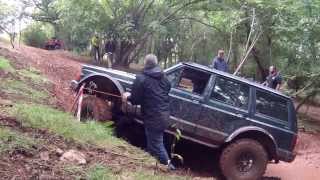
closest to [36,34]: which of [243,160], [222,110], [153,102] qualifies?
[222,110]

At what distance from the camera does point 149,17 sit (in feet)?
82.4

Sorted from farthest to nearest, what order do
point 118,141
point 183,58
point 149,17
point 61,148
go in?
point 183,58 < point 149,17 < point 118,141 < point 61,148

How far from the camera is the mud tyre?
30.2ft

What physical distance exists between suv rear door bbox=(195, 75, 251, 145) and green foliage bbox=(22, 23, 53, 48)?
1041 inches

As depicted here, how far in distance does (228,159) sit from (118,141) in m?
2.26

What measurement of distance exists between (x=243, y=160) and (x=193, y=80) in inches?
66.7

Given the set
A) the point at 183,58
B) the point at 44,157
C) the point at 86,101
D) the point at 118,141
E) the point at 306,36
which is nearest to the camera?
the point at 44,157

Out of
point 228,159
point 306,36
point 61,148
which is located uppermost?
point 306,36

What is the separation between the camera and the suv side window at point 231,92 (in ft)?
30.9

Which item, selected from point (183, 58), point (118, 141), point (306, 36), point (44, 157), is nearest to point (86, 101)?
point (118, 141)

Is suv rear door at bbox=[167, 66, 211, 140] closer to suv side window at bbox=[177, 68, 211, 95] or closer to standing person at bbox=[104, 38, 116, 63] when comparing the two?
suv side window at bbox=[177, 68, 211, 95]

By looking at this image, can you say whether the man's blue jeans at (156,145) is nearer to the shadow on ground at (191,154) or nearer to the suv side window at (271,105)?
the shadow on ground at (191,154)

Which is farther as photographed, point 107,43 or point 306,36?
point 107,43

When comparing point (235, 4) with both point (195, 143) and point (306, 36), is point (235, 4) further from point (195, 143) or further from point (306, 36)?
point (195, 143)
